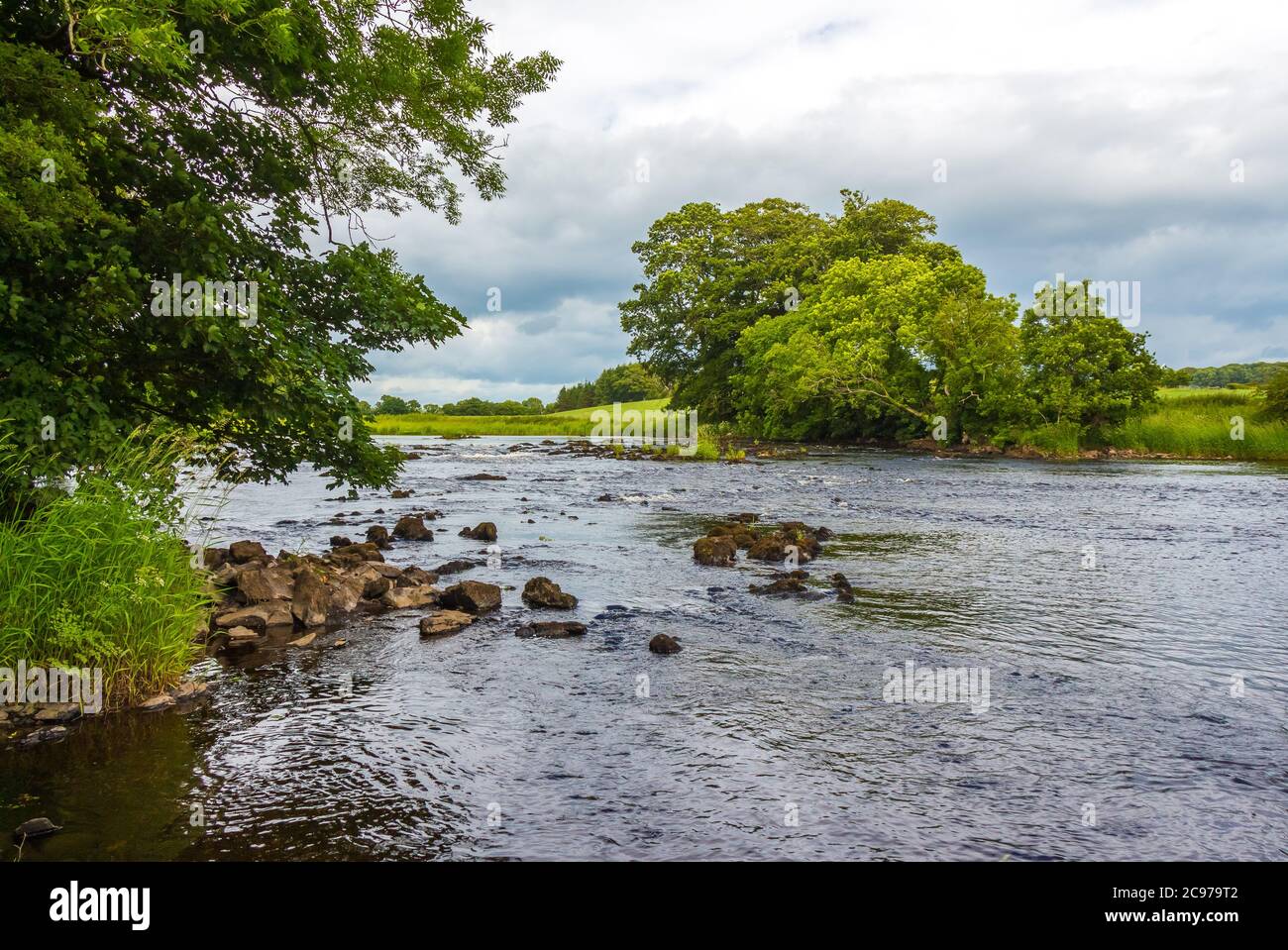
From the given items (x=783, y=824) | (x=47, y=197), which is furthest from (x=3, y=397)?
(x=783, y=824)

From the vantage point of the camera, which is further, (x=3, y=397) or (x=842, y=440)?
(x=842, y=440)

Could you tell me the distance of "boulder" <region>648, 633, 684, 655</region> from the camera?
10.4 m

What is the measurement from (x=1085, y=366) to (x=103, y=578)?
176 ft

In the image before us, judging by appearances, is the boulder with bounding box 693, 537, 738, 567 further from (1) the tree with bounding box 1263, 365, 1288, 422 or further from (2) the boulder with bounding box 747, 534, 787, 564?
(1) the tree with bounding box 1263, 365, 1288, 422

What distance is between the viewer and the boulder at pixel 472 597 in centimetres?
1239

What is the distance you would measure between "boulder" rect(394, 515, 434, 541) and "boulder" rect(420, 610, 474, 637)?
833 cm

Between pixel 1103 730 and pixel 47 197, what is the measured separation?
11.5 metres

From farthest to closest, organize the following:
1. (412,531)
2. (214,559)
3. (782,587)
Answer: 1. (412,531)
2. (782,587)
3. (214,559)

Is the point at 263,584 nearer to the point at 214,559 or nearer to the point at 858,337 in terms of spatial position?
the point at 214,559

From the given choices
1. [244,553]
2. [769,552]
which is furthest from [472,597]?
[769,552]

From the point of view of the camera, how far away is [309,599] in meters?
11.7

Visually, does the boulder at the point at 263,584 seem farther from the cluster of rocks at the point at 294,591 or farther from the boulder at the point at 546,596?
the boulder at the point at 546,596

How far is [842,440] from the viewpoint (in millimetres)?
70812
